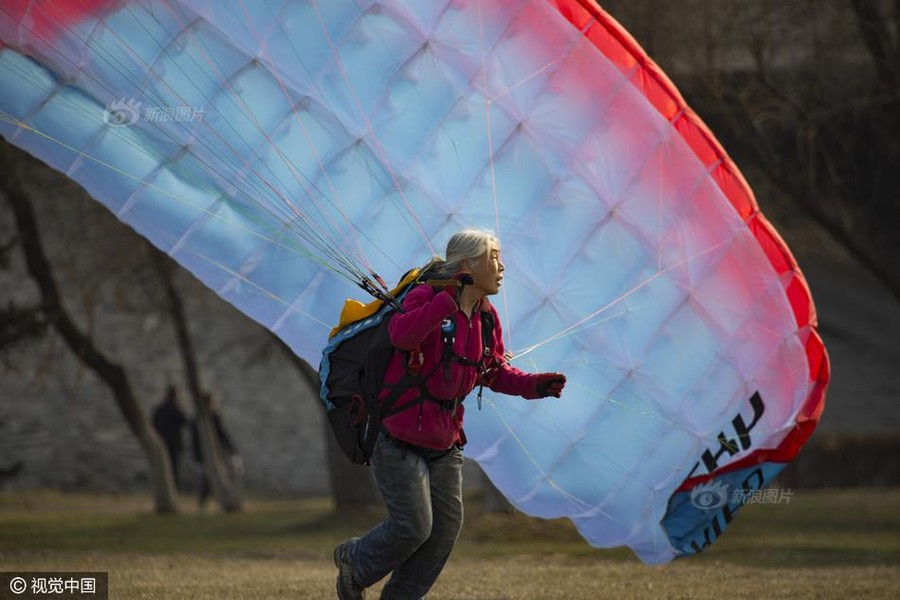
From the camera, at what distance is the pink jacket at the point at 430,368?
5.93 m

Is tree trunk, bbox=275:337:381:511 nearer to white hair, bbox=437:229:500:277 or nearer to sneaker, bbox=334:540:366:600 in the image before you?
sneaker, bbox=334:540:366:600

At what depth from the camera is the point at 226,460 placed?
21672 mm

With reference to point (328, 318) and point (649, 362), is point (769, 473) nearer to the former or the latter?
point (649, 362)

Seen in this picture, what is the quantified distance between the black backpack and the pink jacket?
37 millimetres

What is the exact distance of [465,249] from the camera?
6.25 m

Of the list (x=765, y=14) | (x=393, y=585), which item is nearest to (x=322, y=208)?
(x=393, y=585)

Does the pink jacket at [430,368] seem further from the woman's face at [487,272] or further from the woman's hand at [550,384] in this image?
the woman's hand at [550,384]

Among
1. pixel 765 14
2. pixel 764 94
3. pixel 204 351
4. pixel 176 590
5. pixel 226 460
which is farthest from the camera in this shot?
pixel 204 351

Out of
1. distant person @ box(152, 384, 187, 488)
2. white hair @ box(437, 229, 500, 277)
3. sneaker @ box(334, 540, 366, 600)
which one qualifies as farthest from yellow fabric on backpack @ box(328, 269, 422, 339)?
distant person @ box(152, 384, 187, 488)

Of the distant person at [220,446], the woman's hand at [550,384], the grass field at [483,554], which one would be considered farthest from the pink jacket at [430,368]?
the distant person at [220,446]

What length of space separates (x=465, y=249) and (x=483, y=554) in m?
7.48

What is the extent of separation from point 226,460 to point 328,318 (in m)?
14.4

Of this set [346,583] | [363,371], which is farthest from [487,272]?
[346,583]

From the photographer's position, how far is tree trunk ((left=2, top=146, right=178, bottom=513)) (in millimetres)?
15766
